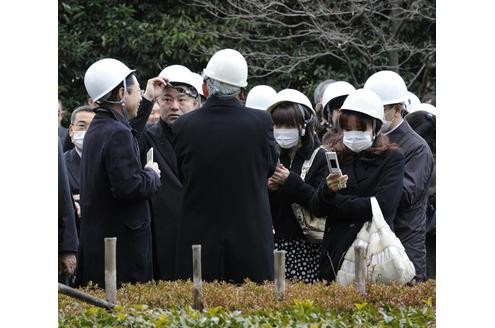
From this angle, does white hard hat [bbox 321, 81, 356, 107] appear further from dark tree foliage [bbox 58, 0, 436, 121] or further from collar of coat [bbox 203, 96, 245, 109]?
dark tree foliage [bbox 58, 0, 436, 121]

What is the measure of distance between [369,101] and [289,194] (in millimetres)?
975

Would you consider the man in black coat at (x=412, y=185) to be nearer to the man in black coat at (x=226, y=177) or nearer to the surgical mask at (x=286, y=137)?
the surgical mask at (x=286, y=137)

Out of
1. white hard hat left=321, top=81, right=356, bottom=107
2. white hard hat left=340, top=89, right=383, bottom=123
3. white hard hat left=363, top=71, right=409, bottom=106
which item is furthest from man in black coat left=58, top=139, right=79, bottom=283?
white hard hat left=321, top=81, right=356, bottom=107

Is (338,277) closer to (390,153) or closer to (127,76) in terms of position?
(390,153)

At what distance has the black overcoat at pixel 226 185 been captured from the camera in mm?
8320

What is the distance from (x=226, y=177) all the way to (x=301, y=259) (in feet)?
4.69

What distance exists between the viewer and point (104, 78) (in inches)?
335

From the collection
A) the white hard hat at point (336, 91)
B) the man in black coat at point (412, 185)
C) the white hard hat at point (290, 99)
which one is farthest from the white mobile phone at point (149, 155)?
the white hard hat at point (336, 91)

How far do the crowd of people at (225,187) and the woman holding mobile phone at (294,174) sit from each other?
0.01m

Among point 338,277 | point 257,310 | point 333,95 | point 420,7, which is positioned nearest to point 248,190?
point 338,277

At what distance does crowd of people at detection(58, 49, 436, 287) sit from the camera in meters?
8.33

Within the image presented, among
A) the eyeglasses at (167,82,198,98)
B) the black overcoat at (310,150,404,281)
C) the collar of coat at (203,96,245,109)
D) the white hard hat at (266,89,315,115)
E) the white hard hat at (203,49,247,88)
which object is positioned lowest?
Result: the black overcoat at (310,150,404,281)

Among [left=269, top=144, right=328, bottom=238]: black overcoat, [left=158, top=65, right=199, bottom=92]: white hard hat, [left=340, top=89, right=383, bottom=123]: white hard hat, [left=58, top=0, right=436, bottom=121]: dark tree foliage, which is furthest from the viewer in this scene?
[left=58, top=0, right=436, bottom=121]: dark tree foliage

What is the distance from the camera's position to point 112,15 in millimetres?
20891
